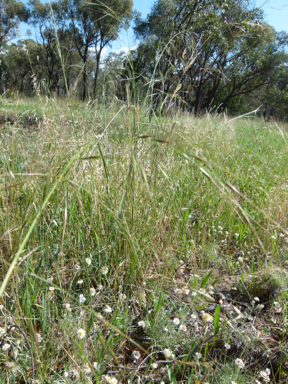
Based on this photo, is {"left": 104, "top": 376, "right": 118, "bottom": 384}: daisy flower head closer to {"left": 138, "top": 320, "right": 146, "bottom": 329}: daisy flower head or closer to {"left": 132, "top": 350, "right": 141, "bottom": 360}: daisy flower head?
{"left": 132, "top": 350, "right": 141, "bottom": 360}: daisy flower head

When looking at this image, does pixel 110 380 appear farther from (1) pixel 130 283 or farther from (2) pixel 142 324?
(1) pixel 130 283

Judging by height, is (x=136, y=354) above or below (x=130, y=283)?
below

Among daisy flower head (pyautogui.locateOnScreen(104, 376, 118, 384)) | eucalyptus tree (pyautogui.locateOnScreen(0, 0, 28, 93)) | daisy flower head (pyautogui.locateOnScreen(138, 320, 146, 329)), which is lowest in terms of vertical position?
daisy flower head (pyautogui.locateOnScreen(104, 376, 118, 384))

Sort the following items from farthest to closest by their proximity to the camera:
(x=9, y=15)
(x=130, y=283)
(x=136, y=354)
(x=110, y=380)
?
(x=9, y=15) < (x=130, y=283) < (x=136, y=354) < (x=110, y=380)

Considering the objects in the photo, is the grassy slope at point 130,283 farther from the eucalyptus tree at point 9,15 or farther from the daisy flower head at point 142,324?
the eucalyptus tree at point 9,15

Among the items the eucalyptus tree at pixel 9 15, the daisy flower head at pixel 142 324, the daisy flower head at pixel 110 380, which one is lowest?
the daisy flower head at pixel 110 380

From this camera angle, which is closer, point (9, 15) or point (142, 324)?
point (142, 324)

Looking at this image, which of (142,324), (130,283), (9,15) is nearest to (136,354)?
(142,324)

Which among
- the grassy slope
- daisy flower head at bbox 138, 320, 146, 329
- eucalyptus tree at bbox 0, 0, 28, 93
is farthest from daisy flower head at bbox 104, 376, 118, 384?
eucalyptus tree at bbox 0, 0, 28, 93

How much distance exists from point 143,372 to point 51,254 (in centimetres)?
69

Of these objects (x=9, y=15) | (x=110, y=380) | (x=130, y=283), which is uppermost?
(x=9, y=15)

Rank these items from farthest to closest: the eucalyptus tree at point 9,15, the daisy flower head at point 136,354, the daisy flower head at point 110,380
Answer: the eucalyptus tree at point 9,15 → the daisy flower head at point 136,354 → the daisy flower head at point 110,380

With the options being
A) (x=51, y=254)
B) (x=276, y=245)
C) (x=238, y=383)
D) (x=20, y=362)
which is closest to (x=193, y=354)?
(x=238, y=383)

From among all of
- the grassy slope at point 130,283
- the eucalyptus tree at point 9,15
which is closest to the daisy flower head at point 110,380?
the grassy slope at point 130,283
